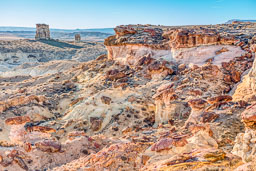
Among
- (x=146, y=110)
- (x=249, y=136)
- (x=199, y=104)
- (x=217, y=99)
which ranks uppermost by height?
(x=249, y=136)

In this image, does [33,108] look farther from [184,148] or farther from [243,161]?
[243,161]

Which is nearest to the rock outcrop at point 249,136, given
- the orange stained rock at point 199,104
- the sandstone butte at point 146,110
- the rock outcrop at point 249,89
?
the sandstone butte at point 146,110

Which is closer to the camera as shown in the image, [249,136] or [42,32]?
[249,136]

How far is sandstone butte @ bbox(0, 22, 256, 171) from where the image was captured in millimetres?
6082

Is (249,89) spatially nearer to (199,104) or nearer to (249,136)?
(199,104)

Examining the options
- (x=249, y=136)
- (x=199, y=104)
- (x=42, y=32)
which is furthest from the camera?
(x=42, y=32)

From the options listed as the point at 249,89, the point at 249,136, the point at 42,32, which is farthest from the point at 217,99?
the point at 42,32

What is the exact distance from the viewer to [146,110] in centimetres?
1246

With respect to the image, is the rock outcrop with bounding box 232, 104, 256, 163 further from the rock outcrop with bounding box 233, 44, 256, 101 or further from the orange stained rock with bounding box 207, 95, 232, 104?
the rock outcrop with bounding box 233, 44, 256, 101

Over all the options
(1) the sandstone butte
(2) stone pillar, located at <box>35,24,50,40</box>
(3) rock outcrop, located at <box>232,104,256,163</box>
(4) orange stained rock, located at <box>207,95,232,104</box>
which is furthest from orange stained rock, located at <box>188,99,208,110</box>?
(2) stone pillar, located at <box>35,24,50,40</box>

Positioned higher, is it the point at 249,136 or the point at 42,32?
the point at 42,32

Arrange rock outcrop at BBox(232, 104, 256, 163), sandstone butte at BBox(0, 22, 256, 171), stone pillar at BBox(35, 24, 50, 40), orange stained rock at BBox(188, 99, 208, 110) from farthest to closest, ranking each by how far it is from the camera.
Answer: stone pillar at BBox(35, 24, 50, 40)
orange stained rock at BBox(188, 99, 208, 110)
sandstone butte at BBox(0, 22, 256, 171)
rock outcrop at BBox(232, 104, 256, 163)

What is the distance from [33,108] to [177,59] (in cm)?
921

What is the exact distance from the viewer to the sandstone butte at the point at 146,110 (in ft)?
20.0
